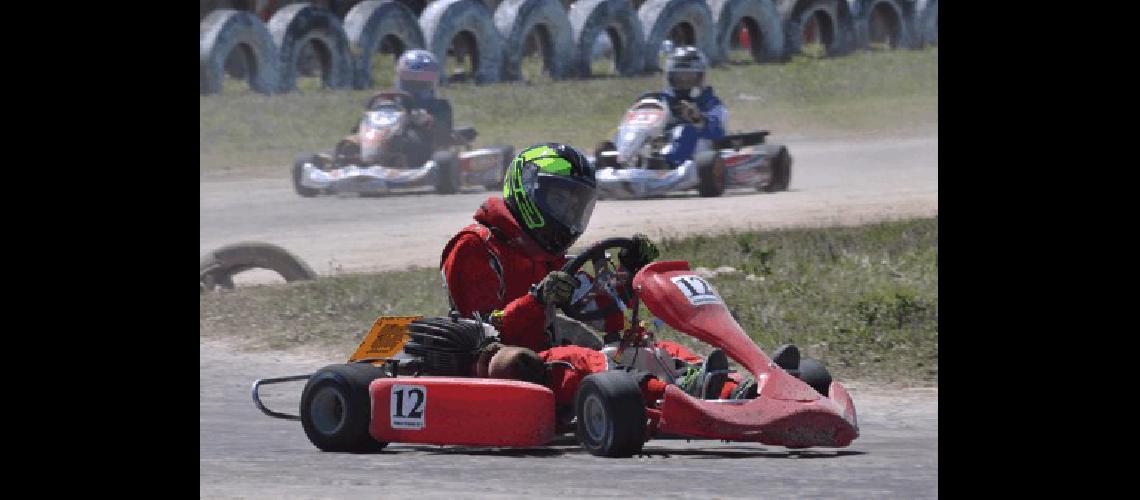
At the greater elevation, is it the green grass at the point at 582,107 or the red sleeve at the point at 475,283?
the green grass at the point at 582,107

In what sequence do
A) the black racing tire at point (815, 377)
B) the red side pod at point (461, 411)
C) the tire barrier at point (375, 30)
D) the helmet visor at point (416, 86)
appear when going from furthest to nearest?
1. the tire barrier at point (375, 30)
2. the helmet visor at point (416, 86)
3. the black racing tire at point (815, 377)
4. the red side pod at point (461, 411)

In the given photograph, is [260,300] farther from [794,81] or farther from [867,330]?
[794,81]

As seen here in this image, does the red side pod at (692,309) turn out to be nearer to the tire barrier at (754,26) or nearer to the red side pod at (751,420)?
the red side pod at (751,420)

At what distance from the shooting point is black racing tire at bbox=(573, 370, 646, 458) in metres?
6.61

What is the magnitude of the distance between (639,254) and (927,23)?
26.4 m

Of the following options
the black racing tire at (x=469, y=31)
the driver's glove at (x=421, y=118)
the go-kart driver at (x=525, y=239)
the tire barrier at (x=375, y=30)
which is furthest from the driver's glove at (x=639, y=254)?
the tire barrier at (x=375, y=30)

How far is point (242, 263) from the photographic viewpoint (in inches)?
514

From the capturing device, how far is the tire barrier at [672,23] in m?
28.8

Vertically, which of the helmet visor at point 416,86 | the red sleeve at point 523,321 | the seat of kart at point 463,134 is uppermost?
the helmet visor at point 416,86

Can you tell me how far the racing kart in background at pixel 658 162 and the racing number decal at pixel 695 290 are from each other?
11380 millimetres

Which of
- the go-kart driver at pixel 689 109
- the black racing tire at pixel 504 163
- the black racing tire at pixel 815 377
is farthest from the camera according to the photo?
the black racing tire at pixel 504 163

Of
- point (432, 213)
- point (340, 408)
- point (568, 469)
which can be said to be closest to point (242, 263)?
point (432, 213)
